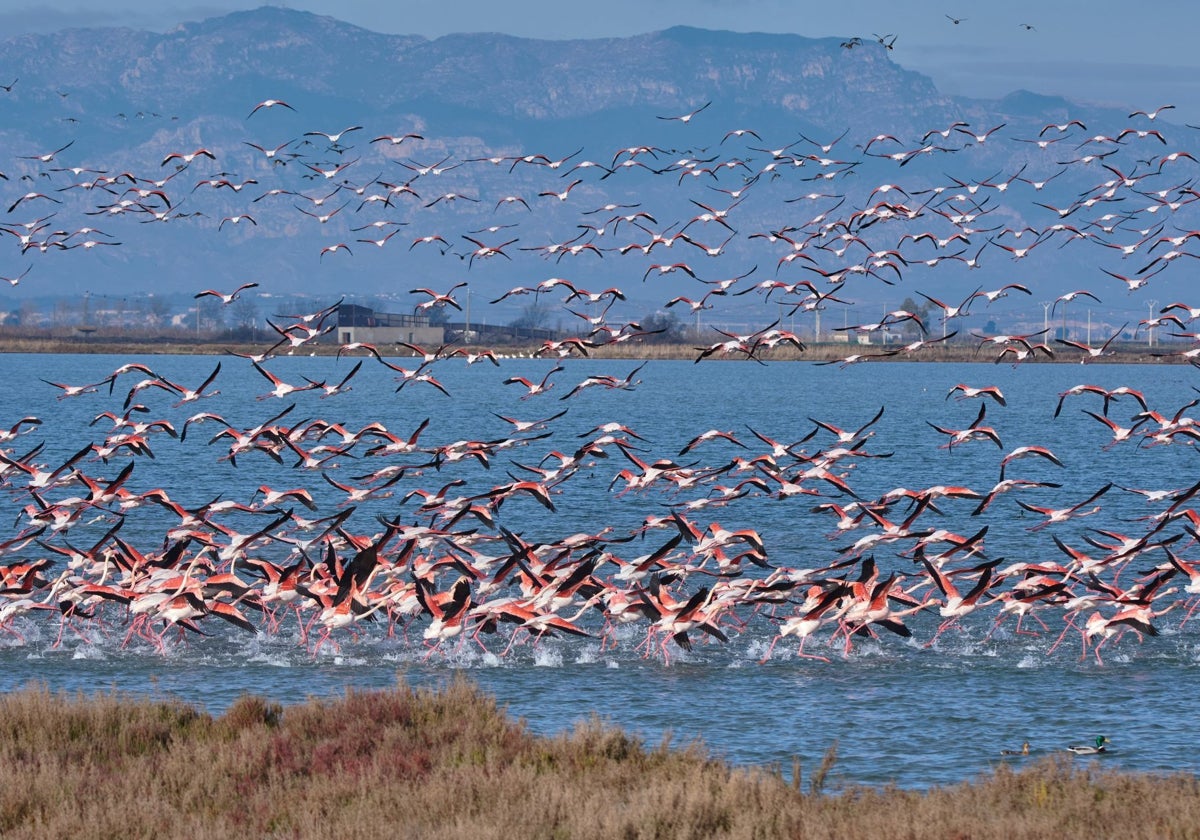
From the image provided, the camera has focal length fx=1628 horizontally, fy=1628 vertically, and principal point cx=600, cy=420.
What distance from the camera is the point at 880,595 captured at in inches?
974

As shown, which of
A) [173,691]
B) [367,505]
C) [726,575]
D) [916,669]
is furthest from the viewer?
[367,505]

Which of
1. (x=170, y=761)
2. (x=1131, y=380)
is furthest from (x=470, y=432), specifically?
(x=1131, y=380)

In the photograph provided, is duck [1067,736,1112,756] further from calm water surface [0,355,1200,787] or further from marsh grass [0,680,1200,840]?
marsh grass [0,680,1200,840]

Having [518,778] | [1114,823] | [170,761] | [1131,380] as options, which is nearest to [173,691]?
[170,761]

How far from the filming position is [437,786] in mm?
15641

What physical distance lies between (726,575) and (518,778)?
1207 centimetres

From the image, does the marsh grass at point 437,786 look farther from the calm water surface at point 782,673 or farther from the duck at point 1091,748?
the calm water surface at point 782,673

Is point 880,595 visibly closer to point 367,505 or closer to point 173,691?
point 173,691

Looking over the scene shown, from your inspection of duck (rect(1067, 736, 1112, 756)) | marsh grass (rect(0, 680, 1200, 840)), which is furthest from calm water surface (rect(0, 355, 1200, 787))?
marsh grass (rect(0, 680, 1200, 840))

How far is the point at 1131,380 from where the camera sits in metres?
163

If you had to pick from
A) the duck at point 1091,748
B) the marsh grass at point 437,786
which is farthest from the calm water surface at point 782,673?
the marsh grass at point 437,786

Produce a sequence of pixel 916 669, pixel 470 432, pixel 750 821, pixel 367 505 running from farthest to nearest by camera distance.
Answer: pixel 470 432
pixel 367 505
pixel 916 669
pixel 750 821

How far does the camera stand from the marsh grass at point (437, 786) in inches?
567

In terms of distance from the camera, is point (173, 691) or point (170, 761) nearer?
point (170, 761)
